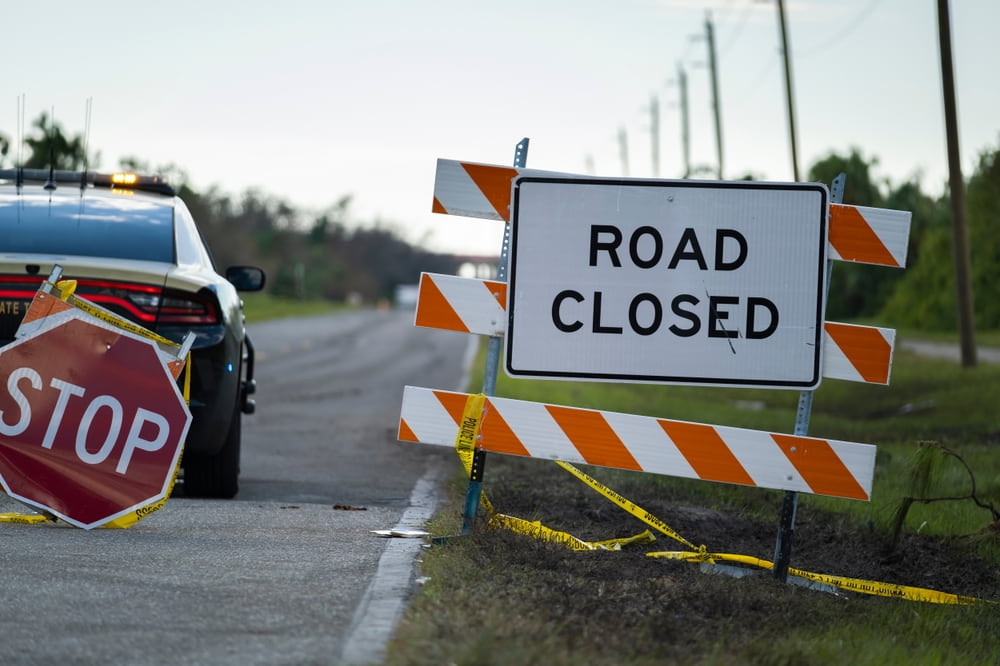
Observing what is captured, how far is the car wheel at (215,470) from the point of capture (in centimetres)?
775

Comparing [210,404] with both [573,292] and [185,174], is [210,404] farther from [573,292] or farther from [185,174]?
[185,174]

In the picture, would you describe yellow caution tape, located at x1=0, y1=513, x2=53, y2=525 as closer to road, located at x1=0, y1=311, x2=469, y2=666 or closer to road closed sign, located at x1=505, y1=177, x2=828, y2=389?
road, located at x1=0, y1=311, x2=469, y2=666

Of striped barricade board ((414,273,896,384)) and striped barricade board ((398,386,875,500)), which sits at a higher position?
striped barricade board ((414,273,896,384))

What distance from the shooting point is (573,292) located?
19.1 feet

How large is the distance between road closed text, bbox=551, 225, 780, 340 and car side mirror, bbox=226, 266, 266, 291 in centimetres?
365

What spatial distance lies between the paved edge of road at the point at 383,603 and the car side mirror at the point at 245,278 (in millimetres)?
2875

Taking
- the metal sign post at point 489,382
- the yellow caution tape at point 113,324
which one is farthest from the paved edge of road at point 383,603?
the yellow caution tape at point 113,324

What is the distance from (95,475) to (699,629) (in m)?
2.86

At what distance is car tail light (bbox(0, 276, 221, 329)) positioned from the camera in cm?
682

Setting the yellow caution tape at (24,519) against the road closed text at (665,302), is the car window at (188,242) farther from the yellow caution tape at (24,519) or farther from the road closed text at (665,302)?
the road closed text at (665,302)

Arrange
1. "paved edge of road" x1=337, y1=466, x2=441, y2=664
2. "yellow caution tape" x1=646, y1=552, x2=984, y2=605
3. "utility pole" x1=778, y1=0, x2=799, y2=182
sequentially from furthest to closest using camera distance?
"utility pole" x1=778, y1=0, x2=799, y2=182
"yellow caution tape" x1=646, y1=552, x2=984, y2=605
"paved edge of road" x1=337, y1=466, x2=441, y2=664

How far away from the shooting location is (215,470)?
777cm

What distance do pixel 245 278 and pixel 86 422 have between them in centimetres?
301

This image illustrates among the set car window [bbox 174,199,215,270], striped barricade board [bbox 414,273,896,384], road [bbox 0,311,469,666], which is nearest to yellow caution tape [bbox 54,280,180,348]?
road [bbox 0,311,469,666]
